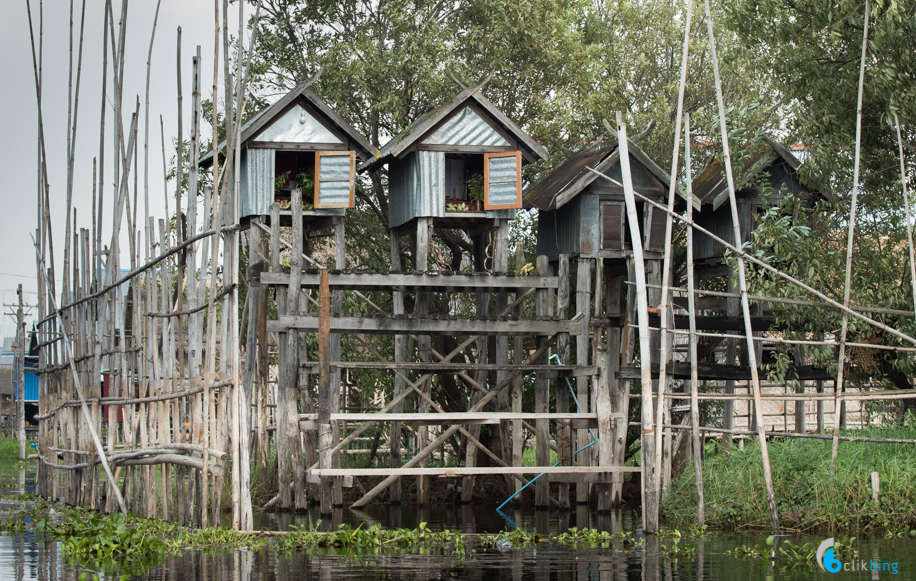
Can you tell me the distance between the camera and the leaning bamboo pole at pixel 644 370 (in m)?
10.9

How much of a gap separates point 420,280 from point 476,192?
341 centimetres

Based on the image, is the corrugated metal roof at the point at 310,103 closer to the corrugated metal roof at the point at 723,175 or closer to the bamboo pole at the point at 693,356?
the corrugated metal roof at the point at 723,175

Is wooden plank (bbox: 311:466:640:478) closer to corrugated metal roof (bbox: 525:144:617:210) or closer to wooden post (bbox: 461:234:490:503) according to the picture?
wooden post (bbox: 461:234:490:503)

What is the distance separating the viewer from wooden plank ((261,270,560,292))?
1433cm

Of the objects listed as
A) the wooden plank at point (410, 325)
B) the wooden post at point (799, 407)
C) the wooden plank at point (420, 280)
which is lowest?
the wooden post at point (799, 407)

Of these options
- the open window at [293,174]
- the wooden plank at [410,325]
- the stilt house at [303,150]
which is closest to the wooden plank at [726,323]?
the wooden plank at [410,325]

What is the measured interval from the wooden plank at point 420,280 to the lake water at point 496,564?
442 centimetres

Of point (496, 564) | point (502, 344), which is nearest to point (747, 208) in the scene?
point (502, 344)

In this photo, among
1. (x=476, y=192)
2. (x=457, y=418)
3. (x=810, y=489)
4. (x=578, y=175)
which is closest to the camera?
(x=810, y=489)

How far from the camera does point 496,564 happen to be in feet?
32.6

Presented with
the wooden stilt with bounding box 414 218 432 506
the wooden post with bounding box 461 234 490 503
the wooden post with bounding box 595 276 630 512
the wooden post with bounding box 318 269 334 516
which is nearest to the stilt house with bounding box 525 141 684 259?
the wooden post with bounding box 595 276 630 512

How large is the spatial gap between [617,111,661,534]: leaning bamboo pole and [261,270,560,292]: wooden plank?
3905mm

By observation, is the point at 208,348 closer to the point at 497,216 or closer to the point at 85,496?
the point at 85,496

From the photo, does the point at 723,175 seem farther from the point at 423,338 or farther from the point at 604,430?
the point at 423,338
